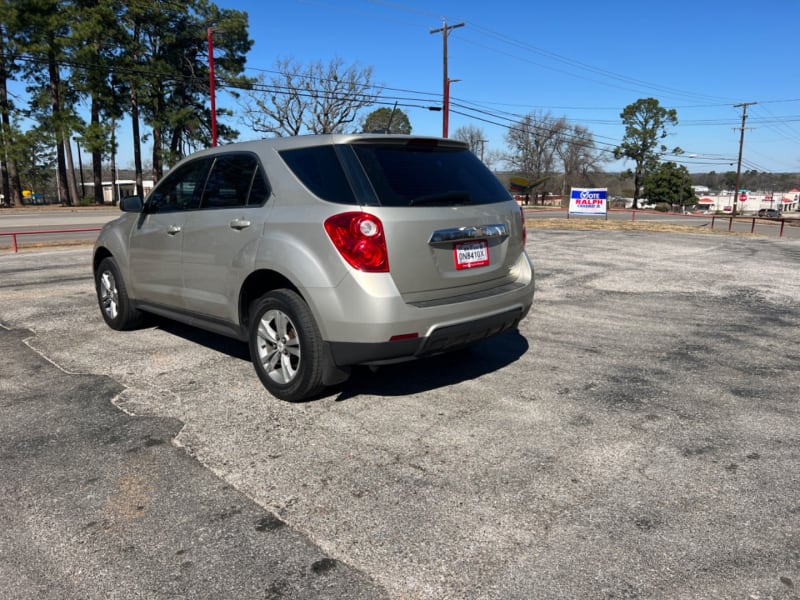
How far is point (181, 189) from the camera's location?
473cm

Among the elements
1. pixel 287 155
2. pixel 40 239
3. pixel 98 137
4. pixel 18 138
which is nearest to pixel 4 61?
pixel 18 138

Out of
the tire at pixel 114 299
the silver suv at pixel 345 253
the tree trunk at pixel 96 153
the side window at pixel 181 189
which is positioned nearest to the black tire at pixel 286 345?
the silver suv at pixel 345 253

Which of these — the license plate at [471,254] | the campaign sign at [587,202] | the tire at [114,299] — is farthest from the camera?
the campaign sign at [587,202]

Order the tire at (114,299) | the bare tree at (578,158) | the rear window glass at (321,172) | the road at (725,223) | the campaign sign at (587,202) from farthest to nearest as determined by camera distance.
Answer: the bare tree at (578,158), the campaign sign at (587,202), the road at (725,223), the tire at (114,299), the rear window glass at (321,172)

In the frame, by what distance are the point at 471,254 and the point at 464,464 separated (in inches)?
54.3

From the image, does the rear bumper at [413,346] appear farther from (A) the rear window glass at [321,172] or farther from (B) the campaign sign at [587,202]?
(B) the campaign sign at [587,202]

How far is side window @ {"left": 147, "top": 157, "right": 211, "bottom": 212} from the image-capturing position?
4.54 metres

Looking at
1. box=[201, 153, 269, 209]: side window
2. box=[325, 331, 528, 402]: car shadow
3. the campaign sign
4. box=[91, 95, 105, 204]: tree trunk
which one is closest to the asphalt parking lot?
box=[325, 331, 528, 402]: car shadow

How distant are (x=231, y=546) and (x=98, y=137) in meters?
44.4

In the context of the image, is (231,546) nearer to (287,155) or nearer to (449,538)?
(449,538)

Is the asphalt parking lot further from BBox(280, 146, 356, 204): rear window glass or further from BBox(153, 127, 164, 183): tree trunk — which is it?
BBox(153, 127, 164, 183): tree trunk

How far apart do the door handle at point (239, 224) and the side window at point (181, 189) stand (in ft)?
2.22

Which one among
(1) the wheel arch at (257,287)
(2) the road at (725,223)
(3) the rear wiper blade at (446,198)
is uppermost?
(3) the rear wiper blade at (446,198)

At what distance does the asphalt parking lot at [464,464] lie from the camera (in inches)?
85.3
